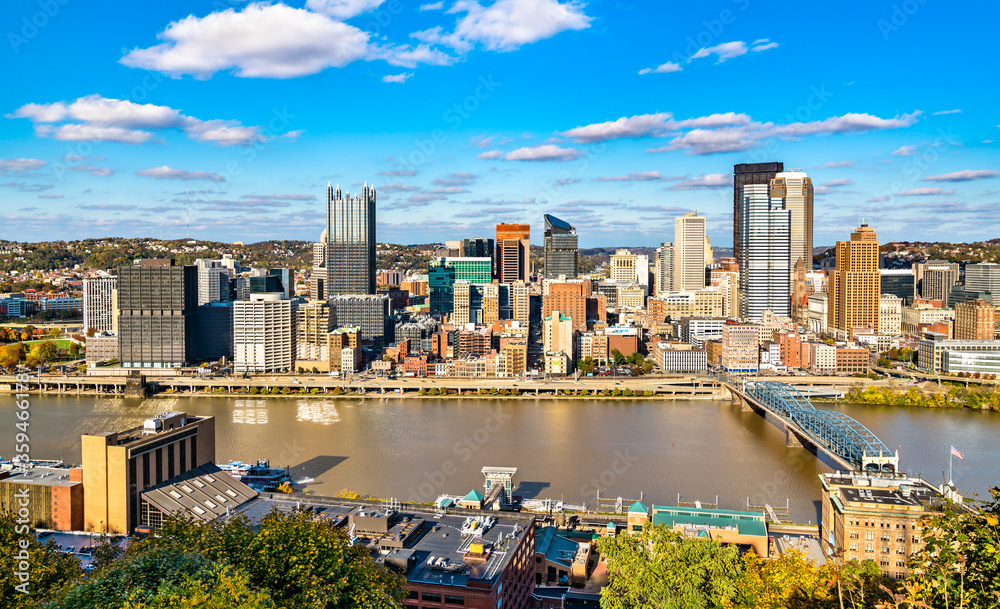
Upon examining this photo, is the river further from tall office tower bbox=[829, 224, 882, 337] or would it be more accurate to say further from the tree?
tall office tower bbox=[829, 224, 882, 337]

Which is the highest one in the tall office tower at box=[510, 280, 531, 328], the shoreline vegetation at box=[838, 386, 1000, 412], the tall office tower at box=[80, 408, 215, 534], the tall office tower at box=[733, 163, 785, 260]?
the tall office tower at box=[733, 163, 785, 260]

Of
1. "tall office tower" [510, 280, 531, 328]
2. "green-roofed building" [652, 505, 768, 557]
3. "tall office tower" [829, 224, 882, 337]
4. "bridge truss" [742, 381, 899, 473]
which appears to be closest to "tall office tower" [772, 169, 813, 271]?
"tall office tower" [829, 224, 882, 337]

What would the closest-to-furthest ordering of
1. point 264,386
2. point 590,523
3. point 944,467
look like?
point 590,523
point 944,467
point 264,386

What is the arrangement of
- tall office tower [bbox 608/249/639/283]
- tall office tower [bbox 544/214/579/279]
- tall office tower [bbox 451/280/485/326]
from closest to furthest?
tall office tower [bbox 451/280/485/326], tall office tower [bbox 544/214/579/279], tall office tower [bbox 608/249/639/283]

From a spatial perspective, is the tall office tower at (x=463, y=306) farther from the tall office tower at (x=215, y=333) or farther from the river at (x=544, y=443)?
the river at (x=544, y=443)

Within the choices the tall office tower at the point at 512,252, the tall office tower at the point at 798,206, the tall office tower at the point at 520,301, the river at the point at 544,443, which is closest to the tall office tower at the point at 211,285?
the tall office tower at the point at 520,301

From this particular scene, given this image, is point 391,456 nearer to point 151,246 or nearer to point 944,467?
point 944,467

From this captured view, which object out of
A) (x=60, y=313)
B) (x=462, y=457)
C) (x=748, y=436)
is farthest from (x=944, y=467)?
(x=60, y=313)
